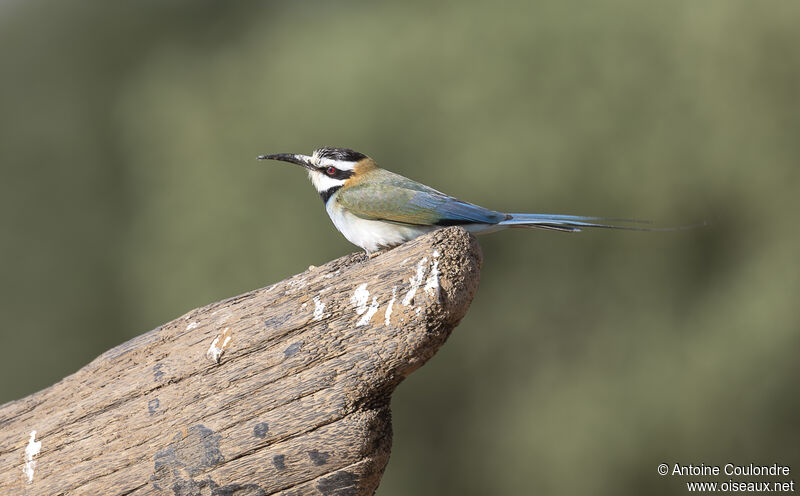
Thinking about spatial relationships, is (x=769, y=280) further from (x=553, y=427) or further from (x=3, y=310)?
(x=3, y=310)

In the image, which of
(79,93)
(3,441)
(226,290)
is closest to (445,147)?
(226,290)

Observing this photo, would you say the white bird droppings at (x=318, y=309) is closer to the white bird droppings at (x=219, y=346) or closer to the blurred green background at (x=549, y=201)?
the white bird droppings at (x=219, y=346)

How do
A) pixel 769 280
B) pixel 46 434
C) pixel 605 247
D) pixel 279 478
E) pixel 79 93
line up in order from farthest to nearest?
pixel 79 93, pixel 605 247, pixel 769 280, pixel 46 434, pixel 279 478

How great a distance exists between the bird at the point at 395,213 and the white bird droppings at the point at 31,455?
161 cm

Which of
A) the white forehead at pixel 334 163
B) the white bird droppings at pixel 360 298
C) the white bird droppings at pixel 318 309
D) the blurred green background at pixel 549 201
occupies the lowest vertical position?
the blurred green background at pixel 549 201

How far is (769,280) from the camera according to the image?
7871mm

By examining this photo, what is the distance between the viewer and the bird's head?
4.34 m

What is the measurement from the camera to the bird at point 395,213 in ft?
12.0

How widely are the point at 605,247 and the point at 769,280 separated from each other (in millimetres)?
1564

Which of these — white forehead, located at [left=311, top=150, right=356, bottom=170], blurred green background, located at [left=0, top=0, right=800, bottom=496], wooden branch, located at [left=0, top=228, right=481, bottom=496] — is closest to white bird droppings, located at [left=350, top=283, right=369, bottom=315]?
wooden branch, located at [left=0, top=228, right=481, bottom=496]

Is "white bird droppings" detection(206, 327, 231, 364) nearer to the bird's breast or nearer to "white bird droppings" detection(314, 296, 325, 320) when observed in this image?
"white bird droppings" detection(314, 296, 325, 320)

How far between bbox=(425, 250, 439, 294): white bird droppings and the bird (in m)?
0.87

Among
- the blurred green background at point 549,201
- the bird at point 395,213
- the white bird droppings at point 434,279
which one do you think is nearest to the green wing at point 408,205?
the bird at point 395,213

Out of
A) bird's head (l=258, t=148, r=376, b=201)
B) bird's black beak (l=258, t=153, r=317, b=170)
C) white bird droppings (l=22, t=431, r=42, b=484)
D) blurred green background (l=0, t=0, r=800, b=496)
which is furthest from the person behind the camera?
blurred green background (l=0, t=0, r=800, b=496)
